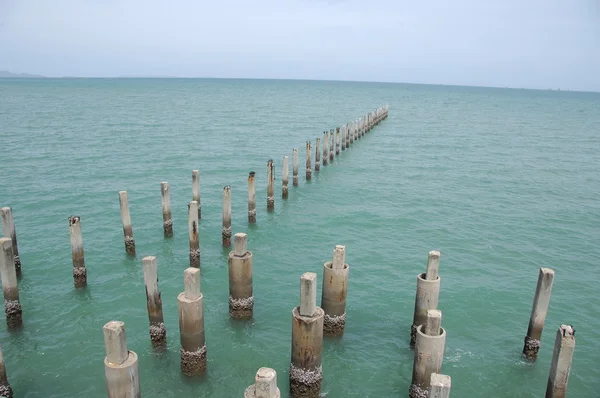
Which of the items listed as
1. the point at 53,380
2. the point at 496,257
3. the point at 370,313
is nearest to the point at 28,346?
the point at 53,380

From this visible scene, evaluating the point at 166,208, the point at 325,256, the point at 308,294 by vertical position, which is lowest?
the point at 325,256

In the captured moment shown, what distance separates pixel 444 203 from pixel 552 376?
17.2 m

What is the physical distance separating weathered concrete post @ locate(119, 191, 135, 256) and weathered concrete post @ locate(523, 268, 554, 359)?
40.6 ft

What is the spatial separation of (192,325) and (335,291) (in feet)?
11.4

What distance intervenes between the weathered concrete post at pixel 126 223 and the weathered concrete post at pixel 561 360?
42.2ft

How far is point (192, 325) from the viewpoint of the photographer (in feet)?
31.8

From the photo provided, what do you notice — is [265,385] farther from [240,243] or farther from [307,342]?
[240,243]

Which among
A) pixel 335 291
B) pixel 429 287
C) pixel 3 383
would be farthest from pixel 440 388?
pixel 3 383

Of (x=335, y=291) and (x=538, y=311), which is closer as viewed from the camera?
(x=538, y=311)

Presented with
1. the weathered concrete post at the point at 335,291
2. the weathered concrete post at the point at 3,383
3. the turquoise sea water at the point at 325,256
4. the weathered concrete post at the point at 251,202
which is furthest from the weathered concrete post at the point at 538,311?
the weathered concrete post at the point at 251,202

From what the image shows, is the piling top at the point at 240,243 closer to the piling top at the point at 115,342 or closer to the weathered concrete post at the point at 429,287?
the weathered concrete post at the point at 429,287

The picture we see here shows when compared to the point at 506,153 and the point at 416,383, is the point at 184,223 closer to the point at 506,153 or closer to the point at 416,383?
the point at 416,383

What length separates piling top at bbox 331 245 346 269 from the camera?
1060 cm

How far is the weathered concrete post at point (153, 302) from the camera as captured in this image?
10461mm
